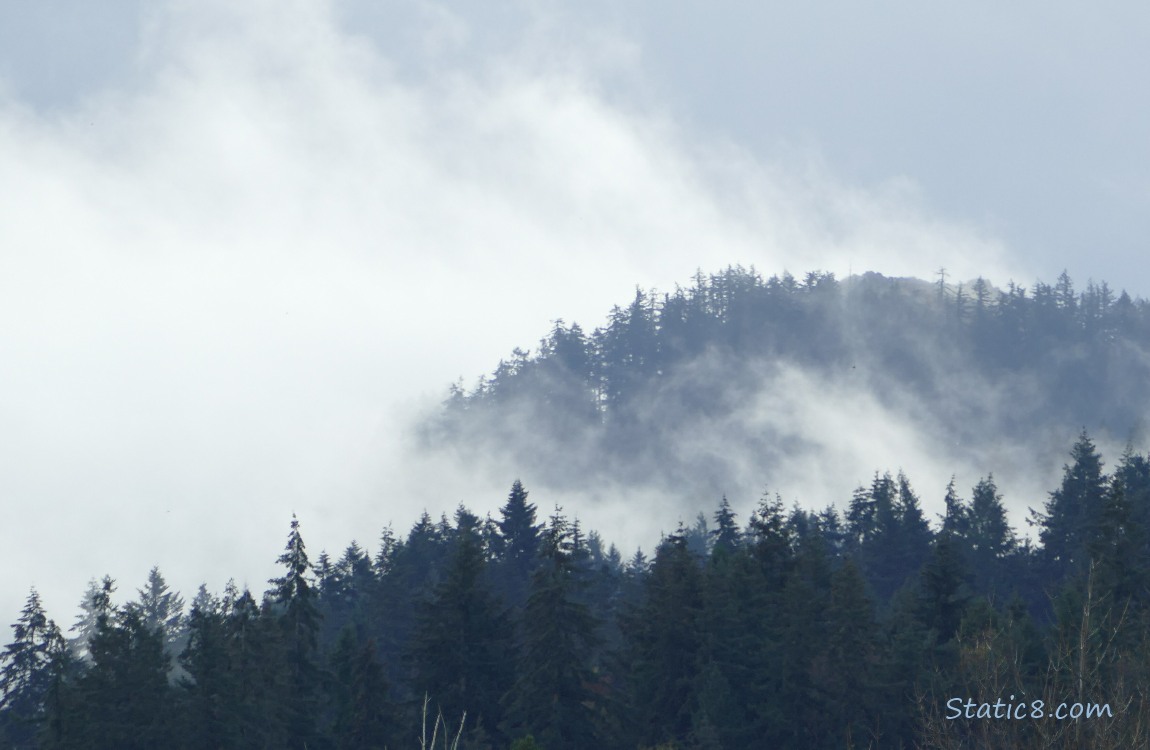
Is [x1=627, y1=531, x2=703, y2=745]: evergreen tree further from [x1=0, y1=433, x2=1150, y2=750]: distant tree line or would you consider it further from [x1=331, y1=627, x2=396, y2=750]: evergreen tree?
[x1=331, y1=627, x2=396, y2=750]: evergreen tree

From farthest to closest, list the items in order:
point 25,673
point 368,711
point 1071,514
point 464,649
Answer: point 1071,514
point 25,673
point 464,649
point 368,711

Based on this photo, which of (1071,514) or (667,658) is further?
(1071,514)

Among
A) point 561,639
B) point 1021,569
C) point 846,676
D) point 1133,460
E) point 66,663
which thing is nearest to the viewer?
point 846,676

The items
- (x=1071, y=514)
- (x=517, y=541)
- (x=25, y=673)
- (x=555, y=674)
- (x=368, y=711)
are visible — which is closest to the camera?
(x=555, y=674)

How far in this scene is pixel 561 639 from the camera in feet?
144

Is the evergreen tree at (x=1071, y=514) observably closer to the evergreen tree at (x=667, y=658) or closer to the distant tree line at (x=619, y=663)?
the distant tree line at (x=619, y=663)

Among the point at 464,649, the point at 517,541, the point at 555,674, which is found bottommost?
the point at 555,674

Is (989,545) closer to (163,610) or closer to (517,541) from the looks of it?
(517,541)

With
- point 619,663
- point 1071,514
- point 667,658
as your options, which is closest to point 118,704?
point 619,663

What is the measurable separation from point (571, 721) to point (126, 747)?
17.1m

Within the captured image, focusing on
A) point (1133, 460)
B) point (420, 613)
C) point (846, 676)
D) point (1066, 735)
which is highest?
point (1133, 460)

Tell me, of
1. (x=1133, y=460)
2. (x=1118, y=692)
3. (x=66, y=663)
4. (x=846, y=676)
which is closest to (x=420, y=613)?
(x=66, y=663)

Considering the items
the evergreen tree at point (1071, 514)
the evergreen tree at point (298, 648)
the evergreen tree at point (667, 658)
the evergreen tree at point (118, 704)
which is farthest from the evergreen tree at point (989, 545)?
the evergreen tree at point (118, 704)

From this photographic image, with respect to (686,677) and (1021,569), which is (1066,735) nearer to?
(686,677)
